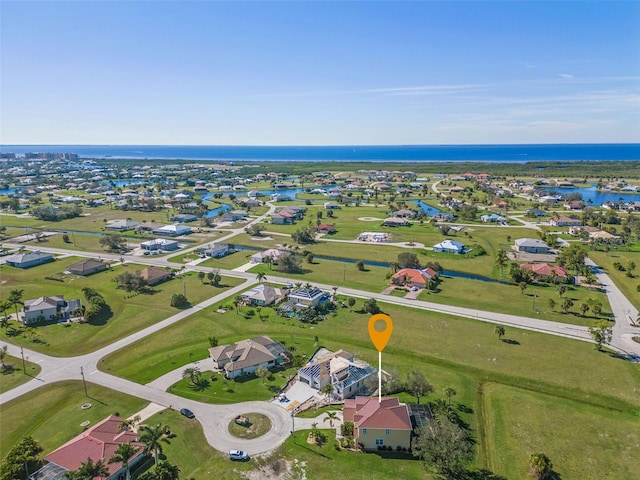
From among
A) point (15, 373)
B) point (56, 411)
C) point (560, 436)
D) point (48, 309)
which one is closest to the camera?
point (560, 436)

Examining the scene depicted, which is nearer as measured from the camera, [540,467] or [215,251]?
[540,467]

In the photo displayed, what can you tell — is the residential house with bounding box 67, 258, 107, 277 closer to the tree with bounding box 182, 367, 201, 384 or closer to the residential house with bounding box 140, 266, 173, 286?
the residential house with bounding box 140, 266, 173, 286

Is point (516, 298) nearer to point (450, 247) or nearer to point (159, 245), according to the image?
point (450, 247)

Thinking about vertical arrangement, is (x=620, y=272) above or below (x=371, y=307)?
above

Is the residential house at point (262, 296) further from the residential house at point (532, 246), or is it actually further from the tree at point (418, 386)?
the residential house at point (532, 246)

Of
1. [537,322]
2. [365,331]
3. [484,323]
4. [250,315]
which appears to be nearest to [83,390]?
[250,315]

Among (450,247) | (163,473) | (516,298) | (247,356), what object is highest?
(450,247)

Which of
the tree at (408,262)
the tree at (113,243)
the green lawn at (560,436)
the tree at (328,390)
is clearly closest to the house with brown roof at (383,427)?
the tree at (328,390)

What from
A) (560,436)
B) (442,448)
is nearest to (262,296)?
(442,448)
